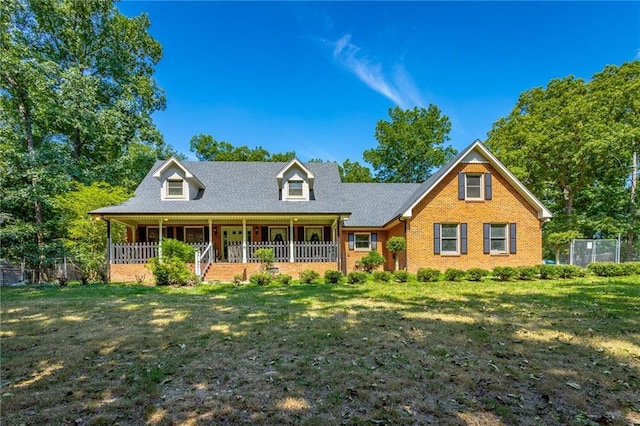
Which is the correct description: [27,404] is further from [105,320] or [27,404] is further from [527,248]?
[527,248]

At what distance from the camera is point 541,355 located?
4.23m

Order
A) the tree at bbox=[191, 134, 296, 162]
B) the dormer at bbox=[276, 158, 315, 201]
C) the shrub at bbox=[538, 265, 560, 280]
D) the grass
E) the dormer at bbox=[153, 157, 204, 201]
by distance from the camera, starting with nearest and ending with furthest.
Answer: the grass, the shrub at bbox=[538, 265, 560, 280], the dormer at bbox=[153, 157, 204, 201], the dormer at bbox=[276, 158, 315, 201], the tree at bbox=[191, 134, 296, 162]

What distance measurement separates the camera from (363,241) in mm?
18375

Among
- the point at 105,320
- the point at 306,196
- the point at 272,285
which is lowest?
the point at 272,285

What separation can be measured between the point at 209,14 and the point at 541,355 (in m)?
Answer: 14.8

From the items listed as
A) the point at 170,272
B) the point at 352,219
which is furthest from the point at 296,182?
the point at 170,272

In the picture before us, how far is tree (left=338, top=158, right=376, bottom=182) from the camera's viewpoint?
1412 inches

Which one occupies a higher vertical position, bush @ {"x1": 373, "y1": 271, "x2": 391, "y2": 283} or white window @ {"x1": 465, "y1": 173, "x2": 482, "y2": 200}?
white window @ {"x1": 465, "y1": 173, "x2": 482, "y2": 200}

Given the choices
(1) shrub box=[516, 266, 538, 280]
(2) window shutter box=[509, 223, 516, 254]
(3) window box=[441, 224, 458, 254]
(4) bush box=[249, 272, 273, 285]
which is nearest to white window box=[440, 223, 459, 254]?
(3) window box=[441, 224, 458, 254]

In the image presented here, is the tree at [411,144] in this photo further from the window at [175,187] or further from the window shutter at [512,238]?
the window at [175,187]

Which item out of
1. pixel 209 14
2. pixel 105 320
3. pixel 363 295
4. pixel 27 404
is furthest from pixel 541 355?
pixel 209 14

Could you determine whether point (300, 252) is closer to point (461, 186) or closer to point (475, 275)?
point (475, 275)

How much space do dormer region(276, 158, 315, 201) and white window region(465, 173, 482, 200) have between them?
8036mm

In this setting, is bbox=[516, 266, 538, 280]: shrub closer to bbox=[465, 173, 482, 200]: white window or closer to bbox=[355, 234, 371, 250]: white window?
bbox=[465, 173, 482, 200]: white window
